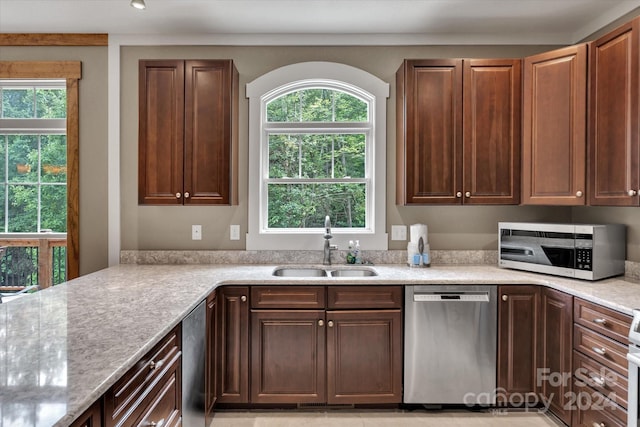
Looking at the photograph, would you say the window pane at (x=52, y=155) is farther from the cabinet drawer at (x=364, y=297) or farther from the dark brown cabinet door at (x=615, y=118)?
the dark brown cabinet door at (x=615, y=118)

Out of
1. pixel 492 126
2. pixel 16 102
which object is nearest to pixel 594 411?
pixel 492 126

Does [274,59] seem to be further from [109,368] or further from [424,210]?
[109,368]

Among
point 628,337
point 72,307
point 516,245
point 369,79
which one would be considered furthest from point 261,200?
point 628,337

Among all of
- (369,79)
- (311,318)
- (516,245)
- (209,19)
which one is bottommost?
(311,318)

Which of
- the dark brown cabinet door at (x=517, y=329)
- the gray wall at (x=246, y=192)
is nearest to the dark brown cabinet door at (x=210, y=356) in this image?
the gray wall at (x=246, y=192)

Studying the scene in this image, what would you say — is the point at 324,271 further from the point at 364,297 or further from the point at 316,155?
the point at 316,155

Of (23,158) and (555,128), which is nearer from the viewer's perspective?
(555,128)

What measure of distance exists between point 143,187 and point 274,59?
4.76 feet

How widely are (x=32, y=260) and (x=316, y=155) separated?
256 centimetres

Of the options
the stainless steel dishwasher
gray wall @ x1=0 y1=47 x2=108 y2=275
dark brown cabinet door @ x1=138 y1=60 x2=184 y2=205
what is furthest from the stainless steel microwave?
gray wall @ x1=0 y1=47 x2=108 y2=275

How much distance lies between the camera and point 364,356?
97.3 inches

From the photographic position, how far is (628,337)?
1.80 m

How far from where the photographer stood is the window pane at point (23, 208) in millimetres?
3146

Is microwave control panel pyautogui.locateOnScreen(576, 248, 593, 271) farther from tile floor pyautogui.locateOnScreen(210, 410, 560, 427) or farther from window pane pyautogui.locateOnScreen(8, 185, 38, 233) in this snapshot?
window pane pyautogui.locateOnScreen(8, 185, 38, 233)
